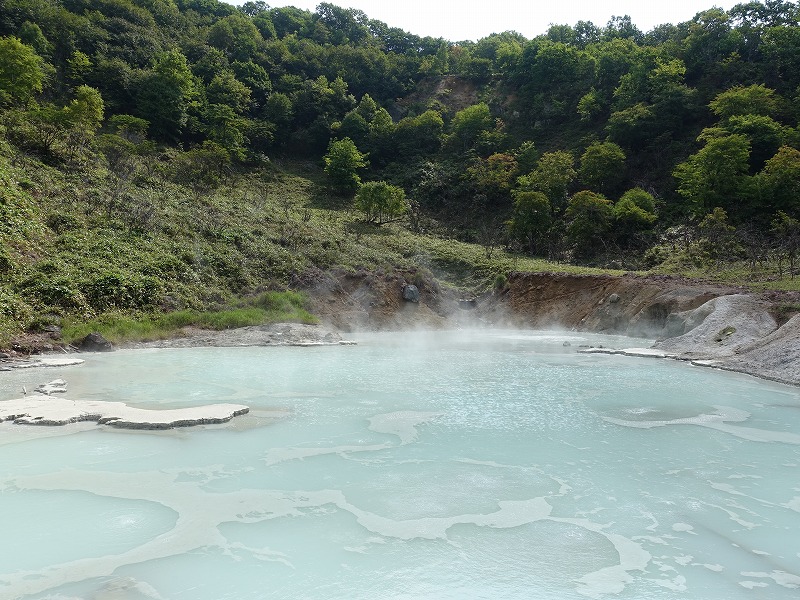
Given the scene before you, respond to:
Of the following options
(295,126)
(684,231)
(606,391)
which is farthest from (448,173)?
(606,391)

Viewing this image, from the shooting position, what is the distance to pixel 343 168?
180ft

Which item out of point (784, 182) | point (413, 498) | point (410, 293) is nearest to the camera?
point (413, 498)

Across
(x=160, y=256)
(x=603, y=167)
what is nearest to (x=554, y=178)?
(x=603, y=167)

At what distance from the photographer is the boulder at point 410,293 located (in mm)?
33938

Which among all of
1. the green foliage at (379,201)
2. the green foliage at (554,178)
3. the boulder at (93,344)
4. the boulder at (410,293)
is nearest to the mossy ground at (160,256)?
the boulder at (93,344)

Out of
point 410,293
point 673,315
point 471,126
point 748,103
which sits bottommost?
point 673,315

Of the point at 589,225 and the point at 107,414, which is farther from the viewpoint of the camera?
the point at 589,225

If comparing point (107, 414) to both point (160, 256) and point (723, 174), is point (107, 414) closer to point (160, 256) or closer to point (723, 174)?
point (160, 256)

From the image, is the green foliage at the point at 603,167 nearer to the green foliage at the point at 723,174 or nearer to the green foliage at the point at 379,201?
the green foliage at the point at 723,174

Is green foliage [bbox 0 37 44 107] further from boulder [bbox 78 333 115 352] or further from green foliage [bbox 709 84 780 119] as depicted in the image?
green foliage [bbox 709 84 780 119]

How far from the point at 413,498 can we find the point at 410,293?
87.3 feet

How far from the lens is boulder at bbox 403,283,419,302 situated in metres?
33.9

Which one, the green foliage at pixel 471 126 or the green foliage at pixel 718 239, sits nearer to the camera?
the green foliage at pixel 718 239

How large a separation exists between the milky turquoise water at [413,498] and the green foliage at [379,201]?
3338 centimetres
